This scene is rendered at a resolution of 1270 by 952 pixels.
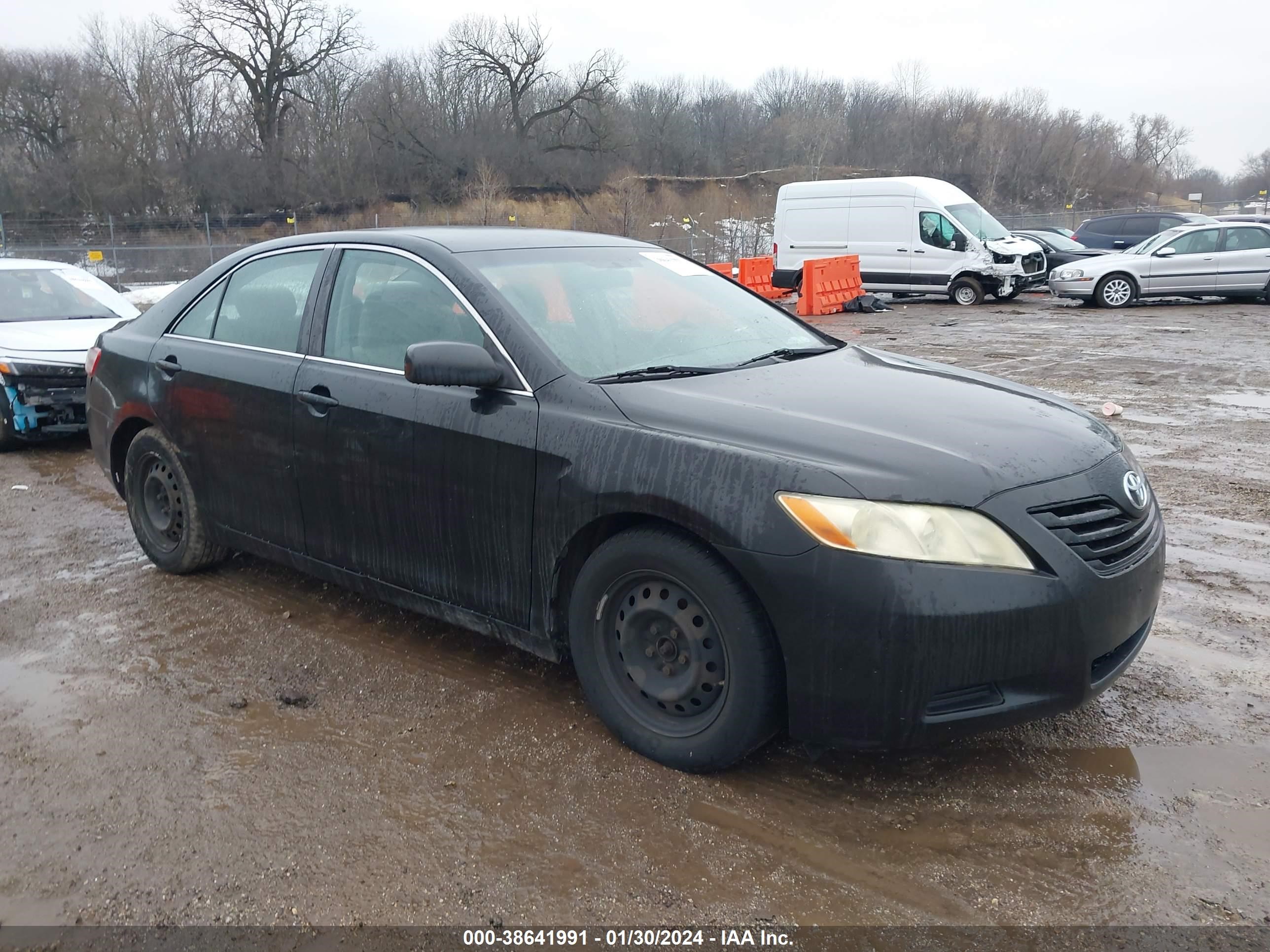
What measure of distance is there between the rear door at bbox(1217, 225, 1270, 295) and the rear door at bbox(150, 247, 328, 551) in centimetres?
1882

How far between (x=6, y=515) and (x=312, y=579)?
2.78 m

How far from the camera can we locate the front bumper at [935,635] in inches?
102

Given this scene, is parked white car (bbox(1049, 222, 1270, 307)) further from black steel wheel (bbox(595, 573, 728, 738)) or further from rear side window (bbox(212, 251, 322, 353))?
black steel wheel (bbox(595, 573, 728, 738))

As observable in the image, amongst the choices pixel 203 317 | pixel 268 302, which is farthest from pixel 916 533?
pixel 203 317

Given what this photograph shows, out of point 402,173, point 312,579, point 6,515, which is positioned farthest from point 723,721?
point 402,173

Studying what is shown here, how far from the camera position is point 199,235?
41.8 m

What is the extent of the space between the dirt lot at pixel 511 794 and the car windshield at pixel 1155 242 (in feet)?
53.8

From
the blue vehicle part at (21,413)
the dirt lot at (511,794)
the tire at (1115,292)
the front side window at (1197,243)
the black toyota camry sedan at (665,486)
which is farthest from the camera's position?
the tire at (1115,292)

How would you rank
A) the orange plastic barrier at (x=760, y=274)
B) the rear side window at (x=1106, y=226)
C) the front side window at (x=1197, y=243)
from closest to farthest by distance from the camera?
the front side window at (x=1197, y=243) → the orange plastic barrier at (x=760, y=274) → the rear side window at (x=1106, y=226)

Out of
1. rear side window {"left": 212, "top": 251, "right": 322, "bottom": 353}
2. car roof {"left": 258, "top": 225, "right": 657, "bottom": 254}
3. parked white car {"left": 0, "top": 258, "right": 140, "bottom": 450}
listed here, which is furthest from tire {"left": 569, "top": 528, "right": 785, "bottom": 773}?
parked white car {"left": 0, "top": 258, "right": 140, "bottom": 450}

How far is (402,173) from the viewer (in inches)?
2314

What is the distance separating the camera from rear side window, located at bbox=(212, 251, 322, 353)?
421 cm

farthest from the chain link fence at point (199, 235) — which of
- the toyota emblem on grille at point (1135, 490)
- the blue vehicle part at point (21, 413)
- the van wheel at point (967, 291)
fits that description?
the toyota emblem on grille at point (1135, 490)

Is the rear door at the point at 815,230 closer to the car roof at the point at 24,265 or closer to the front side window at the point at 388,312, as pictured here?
the car roof at the point at 24,265
